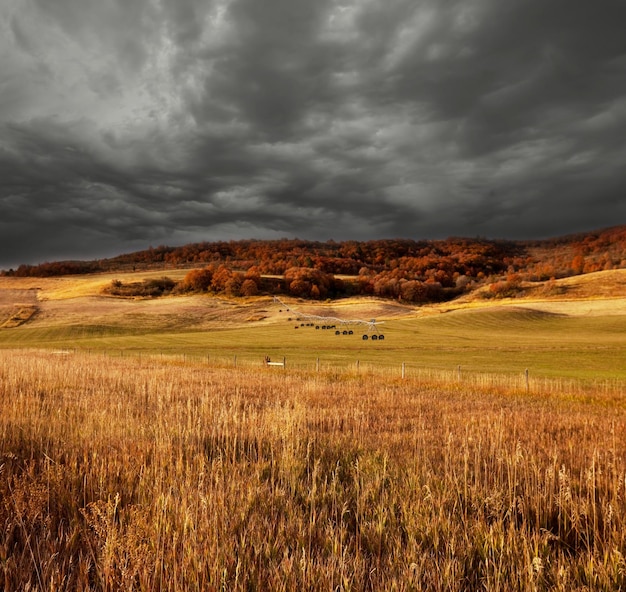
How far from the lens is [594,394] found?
21.0 m

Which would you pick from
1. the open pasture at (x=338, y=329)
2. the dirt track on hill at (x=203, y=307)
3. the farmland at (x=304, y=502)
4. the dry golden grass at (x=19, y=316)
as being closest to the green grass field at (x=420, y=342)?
the open pasture at (x=338, y=329)

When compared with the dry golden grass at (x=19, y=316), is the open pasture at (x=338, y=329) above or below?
below

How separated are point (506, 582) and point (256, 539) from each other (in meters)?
1.86

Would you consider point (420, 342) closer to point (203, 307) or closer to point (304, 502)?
point (304, 502)

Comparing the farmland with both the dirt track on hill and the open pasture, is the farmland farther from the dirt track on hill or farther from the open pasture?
the dirt track on hill

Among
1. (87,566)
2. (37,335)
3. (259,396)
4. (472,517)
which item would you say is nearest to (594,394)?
(259,396)

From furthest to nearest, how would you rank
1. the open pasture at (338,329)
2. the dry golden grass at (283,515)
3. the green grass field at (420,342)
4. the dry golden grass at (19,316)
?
the dry golden grass at (19,316) < the open pasture at (338,329) < the green grass field at (420,342) < the dry golden grass at (283,515)

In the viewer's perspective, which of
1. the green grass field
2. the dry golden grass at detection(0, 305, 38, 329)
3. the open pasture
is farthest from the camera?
the dry golden grass at detection(0, 305, 38, 329)

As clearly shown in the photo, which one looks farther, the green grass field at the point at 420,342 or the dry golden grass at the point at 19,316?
the dry golden grass at the point at 19,316

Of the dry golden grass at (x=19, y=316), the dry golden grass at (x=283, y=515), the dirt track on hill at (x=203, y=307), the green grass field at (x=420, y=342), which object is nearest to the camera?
the dry golden grass at (x=283, y=515)

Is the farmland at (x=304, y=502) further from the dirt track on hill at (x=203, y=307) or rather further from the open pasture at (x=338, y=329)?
the dirt track on hill at (x=203, y=307)

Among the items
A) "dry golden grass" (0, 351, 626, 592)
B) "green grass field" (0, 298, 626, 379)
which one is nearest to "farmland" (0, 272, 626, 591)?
"dry golden grass" (0, 351, 626, 592)


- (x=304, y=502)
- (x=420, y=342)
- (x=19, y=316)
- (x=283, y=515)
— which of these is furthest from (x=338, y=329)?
(x=283, y=515)

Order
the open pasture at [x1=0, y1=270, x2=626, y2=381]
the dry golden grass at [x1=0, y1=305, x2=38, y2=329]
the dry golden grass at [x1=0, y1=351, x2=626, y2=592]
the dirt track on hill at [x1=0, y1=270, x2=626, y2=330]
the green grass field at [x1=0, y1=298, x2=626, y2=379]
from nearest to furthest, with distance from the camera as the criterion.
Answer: the dry golden grass at [x1=0, y1=351, x2=626, y2=592] < the green grass field at [x1=0, y1=298, x2=626, y2=379] < the open pasture at [x1=0, y1=270, x2=626, y2=381] < the dry golden grass at [x1=0, y1=305, x2=38, y2=329] < the dirt track on hill at [x1=0, y1=270, x2=626, y2=330]
